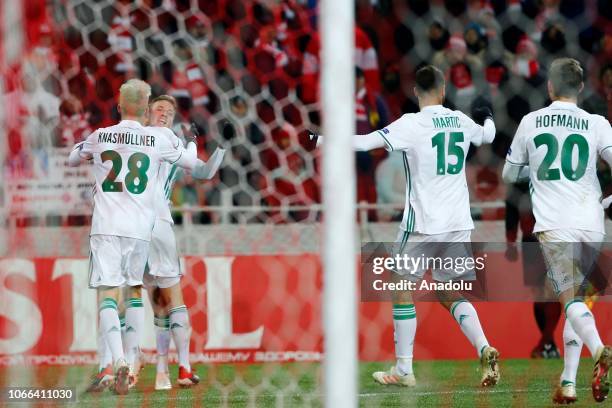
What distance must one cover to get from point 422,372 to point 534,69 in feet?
6.51

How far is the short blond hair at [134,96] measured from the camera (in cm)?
588

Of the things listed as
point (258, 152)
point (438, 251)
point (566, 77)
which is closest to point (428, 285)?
point (438, 251)

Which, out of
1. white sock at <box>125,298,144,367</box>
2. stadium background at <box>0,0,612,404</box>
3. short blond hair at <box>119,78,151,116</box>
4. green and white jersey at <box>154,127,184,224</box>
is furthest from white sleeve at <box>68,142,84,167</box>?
stadium background at <box>0,0,612,404</box>

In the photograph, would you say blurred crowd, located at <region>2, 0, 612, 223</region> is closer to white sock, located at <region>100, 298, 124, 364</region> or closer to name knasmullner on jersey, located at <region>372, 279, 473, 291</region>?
name knasmullner on jersey, located at <region>372, 279, 473, 291</region>

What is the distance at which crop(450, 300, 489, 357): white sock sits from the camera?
5672 mm

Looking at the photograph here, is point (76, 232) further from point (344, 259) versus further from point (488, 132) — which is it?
point (344, 259)

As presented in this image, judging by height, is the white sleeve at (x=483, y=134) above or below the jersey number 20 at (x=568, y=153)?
above

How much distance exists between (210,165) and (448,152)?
1227 mm

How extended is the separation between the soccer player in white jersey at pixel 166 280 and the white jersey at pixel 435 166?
3.82 ft

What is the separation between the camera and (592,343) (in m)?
5.13

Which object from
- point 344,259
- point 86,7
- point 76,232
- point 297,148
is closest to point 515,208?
point 297,148

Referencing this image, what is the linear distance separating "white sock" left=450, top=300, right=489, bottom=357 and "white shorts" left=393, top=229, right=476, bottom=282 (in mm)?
217

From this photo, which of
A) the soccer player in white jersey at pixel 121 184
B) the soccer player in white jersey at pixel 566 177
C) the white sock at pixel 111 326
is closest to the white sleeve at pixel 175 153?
the soccer player in white jersey at pixel 121 184

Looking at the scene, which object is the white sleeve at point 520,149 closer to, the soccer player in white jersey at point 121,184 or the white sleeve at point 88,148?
the soccer player in white jersey at point 121,184
